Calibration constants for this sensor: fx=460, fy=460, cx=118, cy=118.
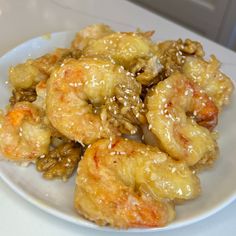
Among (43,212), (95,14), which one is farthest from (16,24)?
(43,212)

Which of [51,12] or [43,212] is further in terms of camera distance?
[51,12]

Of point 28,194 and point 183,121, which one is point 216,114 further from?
point 28,194

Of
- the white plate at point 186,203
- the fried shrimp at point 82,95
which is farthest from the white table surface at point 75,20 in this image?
the fried shrimp at point 82,95

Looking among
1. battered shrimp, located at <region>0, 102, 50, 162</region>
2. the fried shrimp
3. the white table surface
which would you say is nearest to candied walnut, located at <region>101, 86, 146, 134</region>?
the fried shrimp

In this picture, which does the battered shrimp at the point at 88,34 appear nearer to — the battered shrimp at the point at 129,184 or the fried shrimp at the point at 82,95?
the fried shrimp at the point at 82,95

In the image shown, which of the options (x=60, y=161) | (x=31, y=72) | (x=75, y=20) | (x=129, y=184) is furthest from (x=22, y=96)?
(x=75, y=20)

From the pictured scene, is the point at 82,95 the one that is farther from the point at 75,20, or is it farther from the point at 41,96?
the point at 75,20

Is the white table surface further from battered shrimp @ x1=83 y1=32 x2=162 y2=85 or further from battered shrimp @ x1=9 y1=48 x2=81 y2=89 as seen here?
battered shrimp @ x1=83 y1=32 x2=162 y2=85
